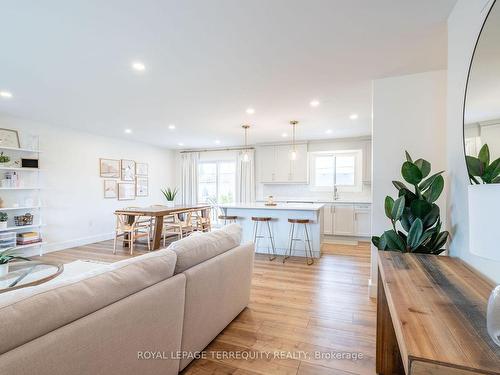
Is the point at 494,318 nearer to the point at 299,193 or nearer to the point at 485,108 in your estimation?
the point at 485,108

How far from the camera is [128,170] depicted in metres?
6.52

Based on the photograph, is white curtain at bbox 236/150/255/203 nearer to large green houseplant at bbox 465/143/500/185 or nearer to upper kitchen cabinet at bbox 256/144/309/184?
upper kitchen cabinet at bbox 256/144/309/184

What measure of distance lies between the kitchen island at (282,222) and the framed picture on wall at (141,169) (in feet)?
10.3

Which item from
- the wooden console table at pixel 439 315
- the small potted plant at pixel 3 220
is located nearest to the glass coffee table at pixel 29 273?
the small potted plant at pixel 3 220

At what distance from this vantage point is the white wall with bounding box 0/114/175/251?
4816 mm

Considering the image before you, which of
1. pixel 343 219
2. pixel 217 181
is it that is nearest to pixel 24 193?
pixel 217 181

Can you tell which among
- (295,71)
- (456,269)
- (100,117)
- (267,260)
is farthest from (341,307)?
(100,117)

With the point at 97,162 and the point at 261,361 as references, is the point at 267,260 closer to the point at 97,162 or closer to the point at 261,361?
the point at 261,361

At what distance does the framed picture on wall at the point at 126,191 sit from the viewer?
6.32m

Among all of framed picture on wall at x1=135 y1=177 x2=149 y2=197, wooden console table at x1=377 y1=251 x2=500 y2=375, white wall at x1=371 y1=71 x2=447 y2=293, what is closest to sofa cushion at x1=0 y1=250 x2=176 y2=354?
wooden console table at x1=377 y1=251 x2=500 y2=375

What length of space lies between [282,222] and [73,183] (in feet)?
14.5

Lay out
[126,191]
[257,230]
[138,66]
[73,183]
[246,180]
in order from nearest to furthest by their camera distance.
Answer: [138,66] → [257,230] → [73,183] → [126,191] → [246,180]

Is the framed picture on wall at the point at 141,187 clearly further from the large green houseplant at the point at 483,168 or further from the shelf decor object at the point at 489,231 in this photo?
the shelf decor object at the point at 489,231

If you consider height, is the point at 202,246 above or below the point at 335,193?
below
